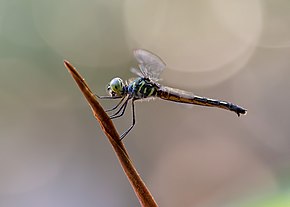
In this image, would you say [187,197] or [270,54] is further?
[270,54]

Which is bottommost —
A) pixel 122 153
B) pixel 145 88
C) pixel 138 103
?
pixel 122 153

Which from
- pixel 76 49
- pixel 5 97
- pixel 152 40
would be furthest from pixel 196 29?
pixel 5 97

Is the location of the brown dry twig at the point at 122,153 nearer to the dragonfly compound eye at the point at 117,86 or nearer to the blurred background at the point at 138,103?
the dragonfly compound eye at the point at 117,86

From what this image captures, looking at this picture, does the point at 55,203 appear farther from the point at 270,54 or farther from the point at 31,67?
the point at 270,54

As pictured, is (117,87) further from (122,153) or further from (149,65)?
(122,153)

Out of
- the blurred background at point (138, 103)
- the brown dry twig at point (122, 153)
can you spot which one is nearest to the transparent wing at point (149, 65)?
the brown dry twig at point (122, 153)

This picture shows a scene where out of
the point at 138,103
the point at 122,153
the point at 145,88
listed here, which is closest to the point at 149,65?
the point at 145,88
